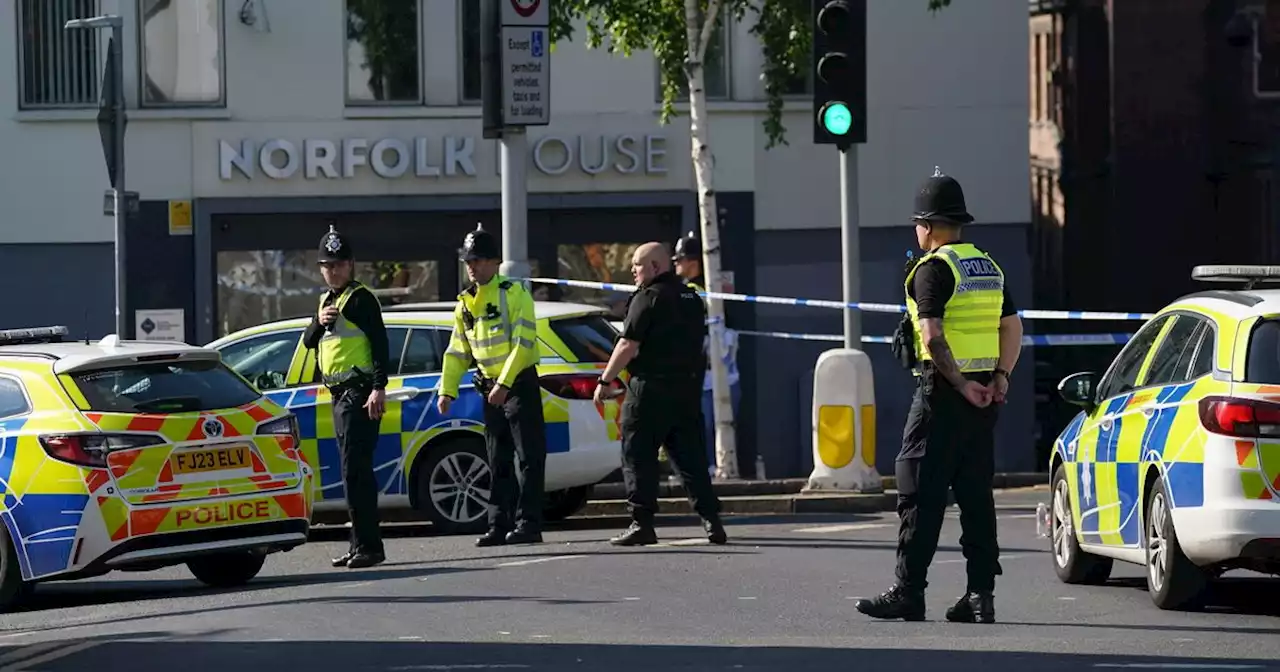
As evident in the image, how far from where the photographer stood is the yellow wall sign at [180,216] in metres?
21.7

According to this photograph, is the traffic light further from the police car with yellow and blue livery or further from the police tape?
the police car with yellow and blue livery

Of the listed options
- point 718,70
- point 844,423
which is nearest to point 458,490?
point 844,423

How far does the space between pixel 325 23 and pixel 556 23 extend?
9.69 ft

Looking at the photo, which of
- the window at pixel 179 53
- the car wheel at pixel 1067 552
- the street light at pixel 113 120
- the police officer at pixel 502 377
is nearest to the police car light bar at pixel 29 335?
the police officer at pixel 502 377

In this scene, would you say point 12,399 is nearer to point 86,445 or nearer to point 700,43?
point 86,445

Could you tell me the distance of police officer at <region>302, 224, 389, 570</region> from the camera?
12695 mm

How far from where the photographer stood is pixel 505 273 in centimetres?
1627

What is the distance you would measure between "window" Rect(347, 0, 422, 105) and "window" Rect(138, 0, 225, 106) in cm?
126

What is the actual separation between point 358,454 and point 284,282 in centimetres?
968

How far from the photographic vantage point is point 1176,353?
408 inches

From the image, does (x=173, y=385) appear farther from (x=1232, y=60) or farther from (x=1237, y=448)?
Result: (x=1232, y=60)

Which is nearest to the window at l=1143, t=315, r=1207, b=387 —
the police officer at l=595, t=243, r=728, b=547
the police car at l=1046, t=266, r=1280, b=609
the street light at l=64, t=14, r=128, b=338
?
the police car at l=1046, t=266, r=1280, b=609

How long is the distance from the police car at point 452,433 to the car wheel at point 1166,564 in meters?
5.26

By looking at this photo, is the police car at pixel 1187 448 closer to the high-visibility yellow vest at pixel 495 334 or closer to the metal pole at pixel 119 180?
the high-visibility yellow vest at pixel 495 334
